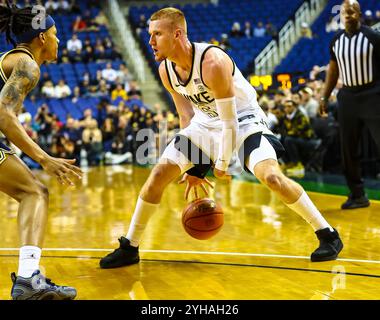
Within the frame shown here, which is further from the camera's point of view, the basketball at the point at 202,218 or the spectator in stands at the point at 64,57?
the spectator in stands at the point at 64,57

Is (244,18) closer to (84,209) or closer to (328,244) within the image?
(84,209)

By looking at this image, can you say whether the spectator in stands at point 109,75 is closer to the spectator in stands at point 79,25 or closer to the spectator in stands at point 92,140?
the spectator in stands at point 79,25

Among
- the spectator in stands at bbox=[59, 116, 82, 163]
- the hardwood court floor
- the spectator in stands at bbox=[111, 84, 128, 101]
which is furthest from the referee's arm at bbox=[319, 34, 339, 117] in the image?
the spectator in stands at bbox=[111, 84, 128, 101]

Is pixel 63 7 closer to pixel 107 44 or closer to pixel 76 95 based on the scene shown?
pixel 107 44

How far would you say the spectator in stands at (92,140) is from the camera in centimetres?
1598

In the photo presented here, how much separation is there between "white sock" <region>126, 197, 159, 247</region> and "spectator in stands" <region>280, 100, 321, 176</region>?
260 inches

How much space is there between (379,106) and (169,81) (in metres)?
2.83

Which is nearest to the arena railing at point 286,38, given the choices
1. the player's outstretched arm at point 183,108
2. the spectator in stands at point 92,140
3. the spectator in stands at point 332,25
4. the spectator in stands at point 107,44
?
the spectator in stands at point 332,25

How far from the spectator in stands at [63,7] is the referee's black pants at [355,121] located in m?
17.0

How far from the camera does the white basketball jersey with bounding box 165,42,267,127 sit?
14.9ft

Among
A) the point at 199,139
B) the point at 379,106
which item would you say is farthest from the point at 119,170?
the point at 199,139

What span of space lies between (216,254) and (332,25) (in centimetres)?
1499

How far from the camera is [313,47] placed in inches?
765

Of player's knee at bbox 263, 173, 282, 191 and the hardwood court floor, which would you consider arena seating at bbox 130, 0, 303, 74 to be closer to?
the hardwood court floor
